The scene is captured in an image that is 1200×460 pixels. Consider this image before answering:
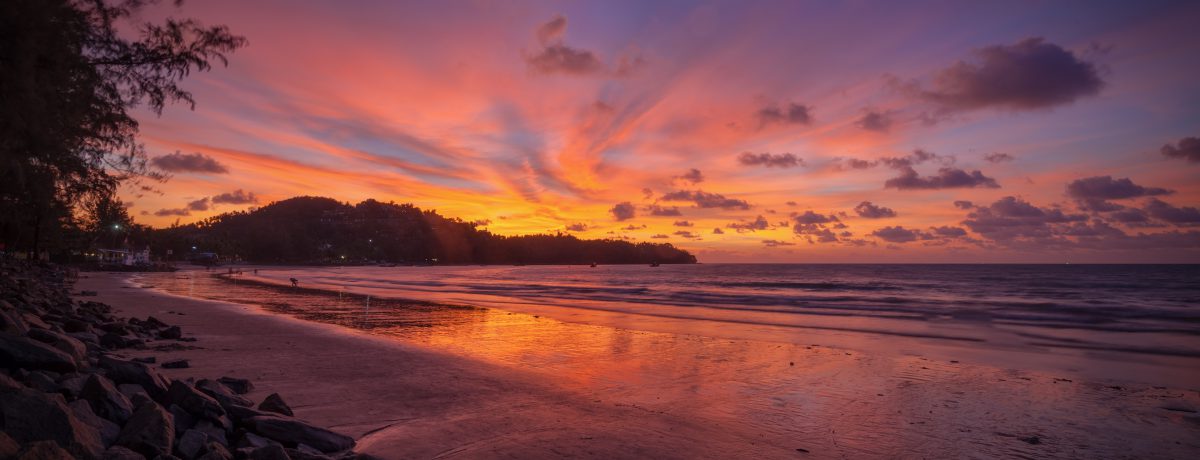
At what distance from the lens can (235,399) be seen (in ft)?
23.8

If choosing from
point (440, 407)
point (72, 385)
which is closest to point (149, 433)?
point (72, 385)

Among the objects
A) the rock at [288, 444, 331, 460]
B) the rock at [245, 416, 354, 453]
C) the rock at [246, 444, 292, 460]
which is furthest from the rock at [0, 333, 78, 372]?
the rock at [246, 444, 292, 460]

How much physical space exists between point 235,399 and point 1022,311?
4198cm

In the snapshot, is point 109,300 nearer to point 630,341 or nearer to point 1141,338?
point 630,341

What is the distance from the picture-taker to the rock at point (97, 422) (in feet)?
16.7

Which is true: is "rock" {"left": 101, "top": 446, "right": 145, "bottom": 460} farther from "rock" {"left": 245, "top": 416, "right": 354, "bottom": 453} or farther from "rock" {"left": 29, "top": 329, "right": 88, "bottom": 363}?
"rock" {"left": 29, "top": 329, "right": 88, "bottom": 363}

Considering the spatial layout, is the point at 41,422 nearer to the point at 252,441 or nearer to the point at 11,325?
the point at 252,441

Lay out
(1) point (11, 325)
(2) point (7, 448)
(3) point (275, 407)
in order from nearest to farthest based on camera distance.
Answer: (2) point (7, 448) → (3) point (275, 407) → (1) point (11, 325)

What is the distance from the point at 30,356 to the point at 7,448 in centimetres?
416

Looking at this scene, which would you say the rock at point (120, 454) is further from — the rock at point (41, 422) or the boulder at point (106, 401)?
the boulder at point (106, 401)

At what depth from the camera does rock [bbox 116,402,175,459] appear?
16.1 feet

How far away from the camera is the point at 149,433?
5.03m

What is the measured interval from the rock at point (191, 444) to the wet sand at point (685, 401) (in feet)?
5.69

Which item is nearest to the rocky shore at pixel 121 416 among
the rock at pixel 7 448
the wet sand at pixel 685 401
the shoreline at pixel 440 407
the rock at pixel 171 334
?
the rock at pixel 7 448
